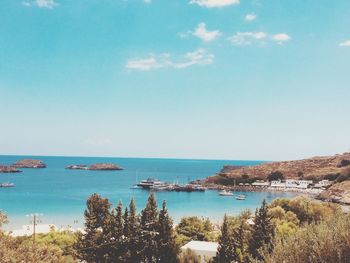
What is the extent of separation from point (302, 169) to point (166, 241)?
132m

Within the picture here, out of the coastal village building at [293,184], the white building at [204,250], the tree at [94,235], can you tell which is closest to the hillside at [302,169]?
the coastal village building at [293,184]

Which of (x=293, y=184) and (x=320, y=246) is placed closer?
(x=320, y=246)

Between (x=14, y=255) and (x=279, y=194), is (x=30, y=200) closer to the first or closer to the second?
(x=279, y=194)

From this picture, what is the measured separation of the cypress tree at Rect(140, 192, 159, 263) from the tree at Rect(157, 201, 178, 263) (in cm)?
41

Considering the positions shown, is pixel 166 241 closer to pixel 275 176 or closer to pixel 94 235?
pixel 94 235

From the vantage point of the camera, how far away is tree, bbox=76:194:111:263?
31.4 metres

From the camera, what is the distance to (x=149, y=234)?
31.2 m

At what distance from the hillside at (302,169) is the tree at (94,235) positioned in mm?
111246

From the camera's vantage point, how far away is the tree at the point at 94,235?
3141 centimetres

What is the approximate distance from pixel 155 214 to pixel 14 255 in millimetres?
21416

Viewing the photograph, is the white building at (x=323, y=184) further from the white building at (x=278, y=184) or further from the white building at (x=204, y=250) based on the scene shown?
the white building at (x=204, y=250)

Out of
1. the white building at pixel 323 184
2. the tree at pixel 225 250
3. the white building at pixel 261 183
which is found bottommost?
the white building at pixel 261 183

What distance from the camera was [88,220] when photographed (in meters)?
32.0

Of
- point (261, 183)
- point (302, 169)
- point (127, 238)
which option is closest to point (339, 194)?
point (261, 183)
